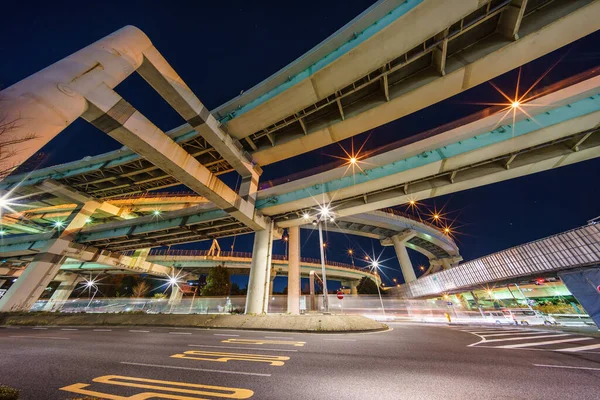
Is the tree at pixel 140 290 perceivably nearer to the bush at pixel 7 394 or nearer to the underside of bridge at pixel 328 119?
the underside of bridge at pixel 328 119

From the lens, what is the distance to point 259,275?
47.5 feet

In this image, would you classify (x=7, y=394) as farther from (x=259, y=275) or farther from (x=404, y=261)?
(x=404, y=261)

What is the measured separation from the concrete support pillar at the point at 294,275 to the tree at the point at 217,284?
1848 cm

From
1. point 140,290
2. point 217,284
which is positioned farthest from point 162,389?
point 140,290

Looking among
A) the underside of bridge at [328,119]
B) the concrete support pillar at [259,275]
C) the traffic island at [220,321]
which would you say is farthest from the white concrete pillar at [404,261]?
the concrete support pillar at [259,275]

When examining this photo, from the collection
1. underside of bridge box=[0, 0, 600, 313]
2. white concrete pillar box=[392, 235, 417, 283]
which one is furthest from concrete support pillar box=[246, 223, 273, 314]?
white concrete pillar box=[392, 235, 417, 283]

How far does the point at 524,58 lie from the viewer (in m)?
8.37

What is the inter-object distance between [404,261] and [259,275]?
1279 inches

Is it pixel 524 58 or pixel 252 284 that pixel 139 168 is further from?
pixel 524 58

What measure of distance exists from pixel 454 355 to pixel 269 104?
40.5 feet

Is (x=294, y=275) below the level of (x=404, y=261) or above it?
below

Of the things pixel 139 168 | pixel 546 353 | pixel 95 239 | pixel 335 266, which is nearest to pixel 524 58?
pixel 546 353

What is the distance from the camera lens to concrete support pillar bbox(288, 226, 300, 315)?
1886 centimetres

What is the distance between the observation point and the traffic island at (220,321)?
442 inches
